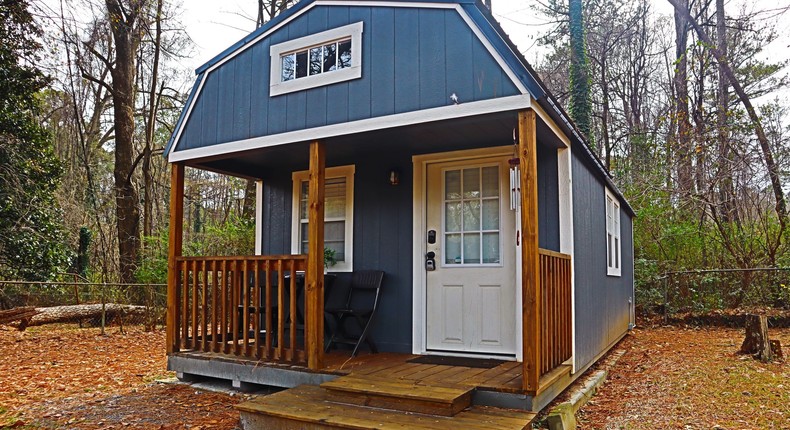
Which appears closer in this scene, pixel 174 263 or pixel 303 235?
pixel 174 263

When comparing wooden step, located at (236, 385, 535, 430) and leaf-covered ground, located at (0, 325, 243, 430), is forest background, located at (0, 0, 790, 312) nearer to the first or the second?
leaf-covered ground, located at (0, 325, 243, 430)

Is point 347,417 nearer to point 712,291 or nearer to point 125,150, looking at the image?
point 712,291

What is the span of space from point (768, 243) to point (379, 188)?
28.3 feet

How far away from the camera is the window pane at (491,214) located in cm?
507

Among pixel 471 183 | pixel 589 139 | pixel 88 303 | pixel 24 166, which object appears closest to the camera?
pixel 471 183

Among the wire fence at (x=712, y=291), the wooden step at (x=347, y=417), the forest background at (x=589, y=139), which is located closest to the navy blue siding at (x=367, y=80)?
the wooden step at (x=347, y=417)

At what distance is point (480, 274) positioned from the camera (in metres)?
5.05

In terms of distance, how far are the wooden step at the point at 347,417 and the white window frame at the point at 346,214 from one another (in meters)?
1.97

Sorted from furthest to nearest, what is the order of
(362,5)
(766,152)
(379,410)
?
(766,152)
(362,5)
(379,410)

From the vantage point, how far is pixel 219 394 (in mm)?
4797

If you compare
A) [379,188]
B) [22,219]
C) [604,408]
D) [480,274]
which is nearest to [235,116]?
[379,188]

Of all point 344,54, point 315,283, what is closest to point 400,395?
point 315,283

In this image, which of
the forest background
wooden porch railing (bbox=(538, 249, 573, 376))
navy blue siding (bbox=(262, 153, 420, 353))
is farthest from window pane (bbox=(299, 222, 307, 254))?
the forest background

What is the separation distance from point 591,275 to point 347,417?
329cm
